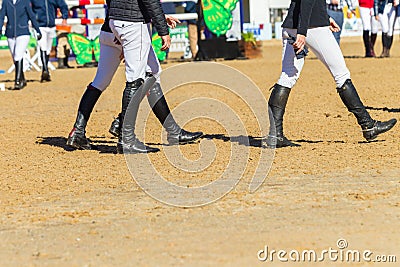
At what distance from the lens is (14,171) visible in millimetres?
8062

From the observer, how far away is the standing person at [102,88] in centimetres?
868

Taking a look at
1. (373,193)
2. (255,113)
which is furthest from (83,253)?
(255,113)

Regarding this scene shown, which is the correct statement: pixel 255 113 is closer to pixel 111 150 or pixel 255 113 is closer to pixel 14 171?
pixel 111 150

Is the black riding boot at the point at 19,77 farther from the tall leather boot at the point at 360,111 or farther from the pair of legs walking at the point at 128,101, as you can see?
the tall leather boot at the point at 360,111

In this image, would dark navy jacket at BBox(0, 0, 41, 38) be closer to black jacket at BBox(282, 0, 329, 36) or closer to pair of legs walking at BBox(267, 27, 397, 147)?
pair of legs walking at BBox(267, 27, 397, 147)

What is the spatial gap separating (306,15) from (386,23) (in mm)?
15756

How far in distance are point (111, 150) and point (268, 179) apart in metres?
2.43

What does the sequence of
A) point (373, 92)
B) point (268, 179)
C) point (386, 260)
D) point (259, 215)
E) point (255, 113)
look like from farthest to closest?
point (373, 92)
point (255, 113)
point (268, 179)
point (259, 215)
point (386, 260)

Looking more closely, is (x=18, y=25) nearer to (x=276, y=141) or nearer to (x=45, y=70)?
(x=45, y=70)

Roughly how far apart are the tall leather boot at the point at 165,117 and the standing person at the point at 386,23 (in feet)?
48.9

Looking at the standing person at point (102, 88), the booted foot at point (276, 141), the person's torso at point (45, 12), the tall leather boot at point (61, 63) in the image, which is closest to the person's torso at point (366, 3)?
the person's torso at point (45, 12)

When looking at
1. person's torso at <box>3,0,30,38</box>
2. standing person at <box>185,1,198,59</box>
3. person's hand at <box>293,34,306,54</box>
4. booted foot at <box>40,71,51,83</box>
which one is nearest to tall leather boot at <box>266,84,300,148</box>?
person's hand at <box>293,34,306,54</box>

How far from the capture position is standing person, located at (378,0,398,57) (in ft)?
75.3

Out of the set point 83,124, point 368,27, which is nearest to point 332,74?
point 83,124
